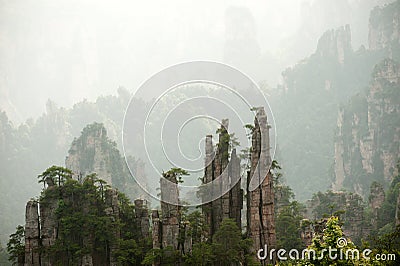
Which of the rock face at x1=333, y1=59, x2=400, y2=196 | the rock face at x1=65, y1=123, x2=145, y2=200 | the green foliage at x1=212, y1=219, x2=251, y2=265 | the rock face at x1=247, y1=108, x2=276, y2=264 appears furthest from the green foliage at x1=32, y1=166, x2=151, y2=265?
the rock face at x1=333, y1=59, x2=400, y2=196

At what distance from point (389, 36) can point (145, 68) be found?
2465 inches

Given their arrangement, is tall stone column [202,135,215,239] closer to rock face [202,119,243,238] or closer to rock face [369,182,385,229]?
rock face [202,119,243,238]

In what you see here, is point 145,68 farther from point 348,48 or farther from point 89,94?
point 348,48

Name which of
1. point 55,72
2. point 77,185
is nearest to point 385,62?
point 77,185

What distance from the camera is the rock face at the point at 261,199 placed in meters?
21.4

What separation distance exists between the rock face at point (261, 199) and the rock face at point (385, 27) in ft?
167

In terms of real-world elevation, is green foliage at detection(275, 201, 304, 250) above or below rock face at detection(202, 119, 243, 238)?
below

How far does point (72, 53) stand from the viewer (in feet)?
393

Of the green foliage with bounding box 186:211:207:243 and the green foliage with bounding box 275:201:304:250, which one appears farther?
the green foliage with bounding box 275:201:304:250

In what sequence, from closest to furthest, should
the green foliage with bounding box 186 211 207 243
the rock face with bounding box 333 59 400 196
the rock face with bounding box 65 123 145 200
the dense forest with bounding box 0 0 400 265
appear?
the dense forest with bounding box 0 0 400 265
the green foliage with bounding box 186 211 207 243
the rock face with bounding box 65 123 145 200
the rock face with bounding box 333 59 400 196

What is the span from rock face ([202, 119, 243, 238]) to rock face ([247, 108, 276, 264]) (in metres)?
1.38

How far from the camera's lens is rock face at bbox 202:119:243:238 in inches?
901

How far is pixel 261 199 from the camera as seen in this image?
71.0 feet

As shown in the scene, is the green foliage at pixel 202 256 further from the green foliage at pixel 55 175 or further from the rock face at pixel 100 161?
the rock face at pixel 100 161
